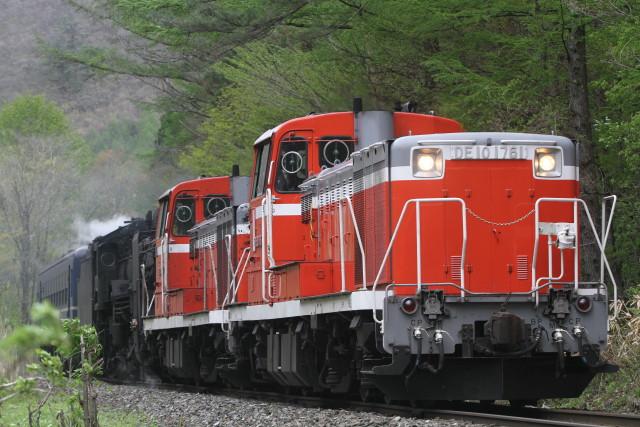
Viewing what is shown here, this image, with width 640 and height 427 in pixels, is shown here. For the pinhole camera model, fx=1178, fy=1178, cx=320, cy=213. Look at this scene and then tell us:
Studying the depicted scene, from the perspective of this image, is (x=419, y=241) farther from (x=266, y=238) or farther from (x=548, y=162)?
(x=266, y=238)

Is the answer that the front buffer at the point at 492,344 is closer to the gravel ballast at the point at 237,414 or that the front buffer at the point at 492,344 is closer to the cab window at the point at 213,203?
the gravel ballast at the point at 237,414

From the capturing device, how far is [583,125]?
1778 cm

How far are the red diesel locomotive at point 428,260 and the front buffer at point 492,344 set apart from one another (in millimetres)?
13

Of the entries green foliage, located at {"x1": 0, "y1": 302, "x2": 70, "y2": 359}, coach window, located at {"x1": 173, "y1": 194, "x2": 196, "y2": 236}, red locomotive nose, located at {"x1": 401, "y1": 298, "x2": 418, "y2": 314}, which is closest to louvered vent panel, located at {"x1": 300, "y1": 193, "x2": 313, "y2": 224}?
red locomotive nose, located at {"x1": 401, "y1": 298, "x2": 418, "y2": 314}

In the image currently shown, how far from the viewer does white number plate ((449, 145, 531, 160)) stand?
1138cm

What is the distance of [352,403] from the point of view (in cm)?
1330

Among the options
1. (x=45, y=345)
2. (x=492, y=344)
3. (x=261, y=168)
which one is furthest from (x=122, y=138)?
(x=45, y=345)

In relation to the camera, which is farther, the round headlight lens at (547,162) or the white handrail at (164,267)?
the white handrail at (164,267)

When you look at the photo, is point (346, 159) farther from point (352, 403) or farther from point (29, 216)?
point (29, 216)

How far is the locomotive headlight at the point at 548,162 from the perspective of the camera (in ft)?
37.7

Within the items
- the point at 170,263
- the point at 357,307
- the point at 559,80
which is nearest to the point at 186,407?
the point at 357,307

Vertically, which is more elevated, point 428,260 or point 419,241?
point 419,241

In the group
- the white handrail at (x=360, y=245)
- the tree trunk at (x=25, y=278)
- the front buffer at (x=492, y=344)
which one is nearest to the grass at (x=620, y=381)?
the front buffer at (x=492, y=344)

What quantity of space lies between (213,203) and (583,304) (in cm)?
1045
